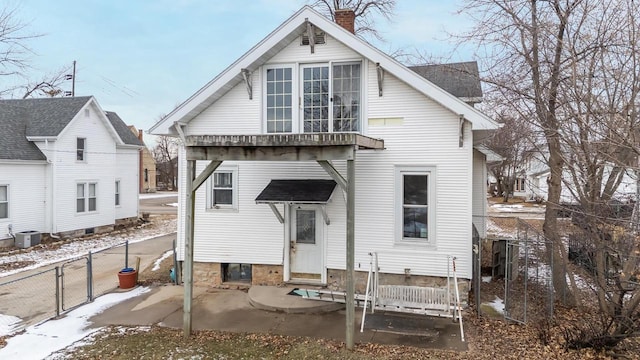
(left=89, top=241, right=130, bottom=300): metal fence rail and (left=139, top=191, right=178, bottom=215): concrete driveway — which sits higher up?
(left=139, top=191, right=178, bottom=215): concrete driveway

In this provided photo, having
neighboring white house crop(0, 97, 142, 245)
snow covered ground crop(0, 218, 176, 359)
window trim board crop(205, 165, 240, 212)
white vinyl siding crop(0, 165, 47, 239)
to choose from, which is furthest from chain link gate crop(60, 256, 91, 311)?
neighboring white house crop(0, 97, 142, 245)

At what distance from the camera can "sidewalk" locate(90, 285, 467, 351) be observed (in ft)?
23.6

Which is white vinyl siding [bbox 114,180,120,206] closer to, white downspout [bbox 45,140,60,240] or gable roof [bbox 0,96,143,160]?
gable roof [bbox 0,96,143,160]

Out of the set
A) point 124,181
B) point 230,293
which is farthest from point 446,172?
point 124,181

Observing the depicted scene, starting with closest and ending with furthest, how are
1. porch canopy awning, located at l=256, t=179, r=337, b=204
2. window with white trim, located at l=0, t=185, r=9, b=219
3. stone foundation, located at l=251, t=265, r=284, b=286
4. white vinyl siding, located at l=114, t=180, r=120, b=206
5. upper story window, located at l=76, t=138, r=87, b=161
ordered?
porch canopy awning, located at l=256, t=179, r=337, b=204
stone foundation, located at l=251, t=265, r=284, b=286
window with white trim, located at l=0, t=185, r=9, b=219
upper story window, located at l=76, t=138, r=87, b=161
white vinyl siding, located at l=114, t=180, r=120, b=206

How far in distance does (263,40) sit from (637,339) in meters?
9.38

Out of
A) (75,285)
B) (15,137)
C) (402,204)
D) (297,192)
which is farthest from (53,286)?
(15,137)

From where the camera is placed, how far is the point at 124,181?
75.3ft

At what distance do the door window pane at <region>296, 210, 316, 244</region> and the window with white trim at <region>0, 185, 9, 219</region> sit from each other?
14.1m

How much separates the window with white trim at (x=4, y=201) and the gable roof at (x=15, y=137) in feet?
4.47

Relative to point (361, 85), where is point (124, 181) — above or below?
below

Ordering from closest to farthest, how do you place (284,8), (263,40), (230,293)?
(263,40) < (230,293) < (284,8)

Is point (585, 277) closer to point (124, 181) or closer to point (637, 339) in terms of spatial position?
point (637, 339)

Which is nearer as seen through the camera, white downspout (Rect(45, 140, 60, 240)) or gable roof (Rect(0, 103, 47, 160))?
gable roof (Rect(0, 103, 47, 160))
